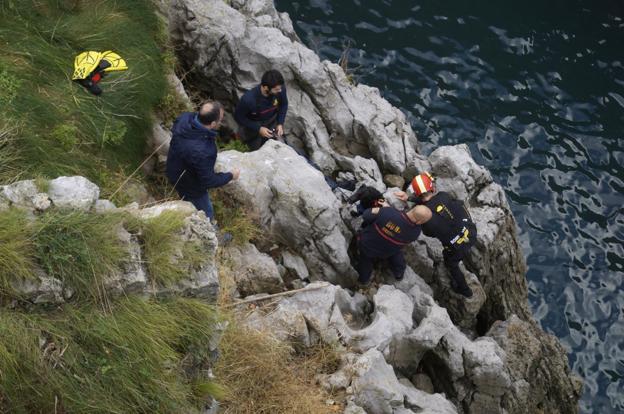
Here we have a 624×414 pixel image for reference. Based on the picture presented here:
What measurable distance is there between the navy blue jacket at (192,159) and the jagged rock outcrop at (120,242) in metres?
1.93

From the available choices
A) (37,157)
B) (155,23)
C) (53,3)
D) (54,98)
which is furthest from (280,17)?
(37,157)

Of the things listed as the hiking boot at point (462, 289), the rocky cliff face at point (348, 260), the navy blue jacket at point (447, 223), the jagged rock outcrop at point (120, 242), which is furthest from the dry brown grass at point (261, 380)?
the hiking boot at point (462, 289)

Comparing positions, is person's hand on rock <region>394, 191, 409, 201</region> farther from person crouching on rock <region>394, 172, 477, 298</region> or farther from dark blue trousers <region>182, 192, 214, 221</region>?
dark blue trousers <region>182, 192, 214, 221</region>

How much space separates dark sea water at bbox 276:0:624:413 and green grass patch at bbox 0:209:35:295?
1328cm

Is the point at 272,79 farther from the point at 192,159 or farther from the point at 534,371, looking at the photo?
the point at 534,371

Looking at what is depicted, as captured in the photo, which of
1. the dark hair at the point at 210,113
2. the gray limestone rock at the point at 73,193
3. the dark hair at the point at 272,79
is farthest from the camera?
the dark hair at the point at 272,79

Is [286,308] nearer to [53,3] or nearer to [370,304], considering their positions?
[370,304]

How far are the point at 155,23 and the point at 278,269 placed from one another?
19.3 feet

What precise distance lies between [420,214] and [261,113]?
12.6 feet

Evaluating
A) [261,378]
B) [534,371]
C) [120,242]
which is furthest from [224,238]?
[534,371]

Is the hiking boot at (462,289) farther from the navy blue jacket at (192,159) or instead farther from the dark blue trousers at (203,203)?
the navy blue jacket at (192,159)

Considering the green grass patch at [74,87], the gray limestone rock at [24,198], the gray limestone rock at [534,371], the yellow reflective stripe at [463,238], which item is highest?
the gray limestone rock at [24,198]

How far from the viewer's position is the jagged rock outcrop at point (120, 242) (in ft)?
19.7

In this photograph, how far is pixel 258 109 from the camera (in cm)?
1218
